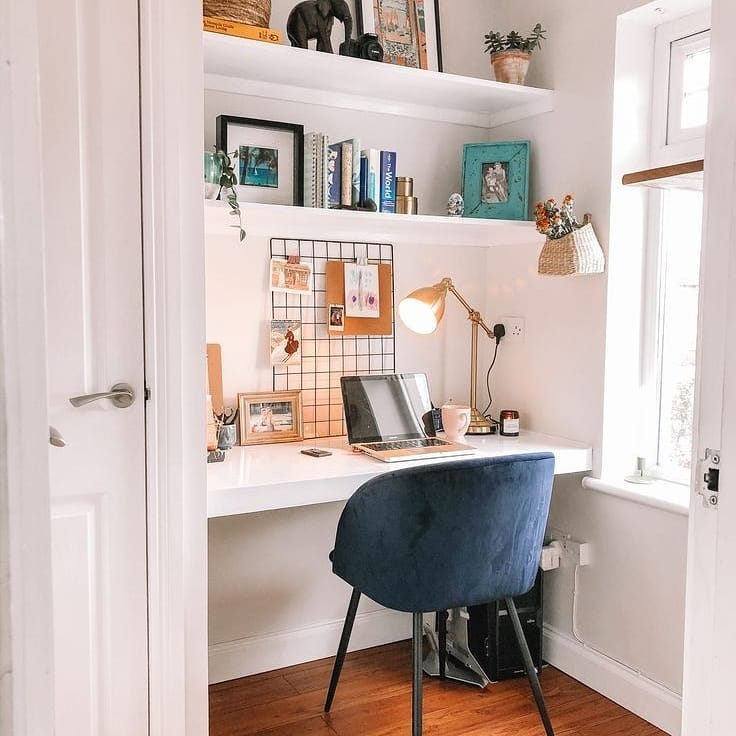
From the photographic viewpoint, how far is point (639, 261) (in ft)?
8.29

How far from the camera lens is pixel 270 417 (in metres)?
2.56

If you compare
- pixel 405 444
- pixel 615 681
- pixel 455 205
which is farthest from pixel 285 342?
pixel 615 681

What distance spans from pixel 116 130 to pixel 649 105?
1635 millimetres

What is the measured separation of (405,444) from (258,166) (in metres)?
0.96

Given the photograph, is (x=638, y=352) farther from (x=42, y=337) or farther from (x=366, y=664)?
(x=42, y=337)

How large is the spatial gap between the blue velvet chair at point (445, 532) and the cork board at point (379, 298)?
0.84 meters

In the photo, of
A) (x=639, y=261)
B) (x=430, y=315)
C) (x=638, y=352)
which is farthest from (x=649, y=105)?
(x=430, y=315)

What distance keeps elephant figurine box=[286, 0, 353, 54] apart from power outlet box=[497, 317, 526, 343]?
43.8 inches

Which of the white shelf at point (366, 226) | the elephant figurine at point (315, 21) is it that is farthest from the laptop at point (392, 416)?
the elephant figurine at point (315, 21)

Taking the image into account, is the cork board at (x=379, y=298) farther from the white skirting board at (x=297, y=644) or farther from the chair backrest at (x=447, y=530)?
the white skirting board at (x=297, y=644)

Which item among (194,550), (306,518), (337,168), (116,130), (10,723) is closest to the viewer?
(10,723)

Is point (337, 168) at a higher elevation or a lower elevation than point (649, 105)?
lower

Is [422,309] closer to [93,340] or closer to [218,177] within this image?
[218,177]

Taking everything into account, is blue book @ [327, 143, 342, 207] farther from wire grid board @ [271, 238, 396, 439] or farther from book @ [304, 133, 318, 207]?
wire grid board @ [271, 238, 396, 439]
